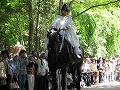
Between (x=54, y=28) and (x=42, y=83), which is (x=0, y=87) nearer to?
(x=42, y=83)

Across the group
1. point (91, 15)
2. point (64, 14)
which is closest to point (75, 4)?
point (91, 15)

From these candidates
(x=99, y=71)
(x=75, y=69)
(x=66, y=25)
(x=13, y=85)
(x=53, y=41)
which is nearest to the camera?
(x=53, y=41)

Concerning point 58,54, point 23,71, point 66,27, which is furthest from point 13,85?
point 66,27

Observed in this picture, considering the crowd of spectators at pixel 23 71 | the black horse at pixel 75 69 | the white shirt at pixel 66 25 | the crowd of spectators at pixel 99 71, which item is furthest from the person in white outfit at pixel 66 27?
the crowd of spectators at pixel 99 71

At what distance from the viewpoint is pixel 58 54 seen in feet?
40.3

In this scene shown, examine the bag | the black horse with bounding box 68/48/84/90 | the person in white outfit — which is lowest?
the bag

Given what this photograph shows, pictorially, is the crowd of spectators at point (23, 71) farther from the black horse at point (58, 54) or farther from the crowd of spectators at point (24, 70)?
the black horse at point (58, 54)

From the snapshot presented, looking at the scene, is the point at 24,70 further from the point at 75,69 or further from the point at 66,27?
the point at 66,27

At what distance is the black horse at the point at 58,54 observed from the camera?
12.1 m

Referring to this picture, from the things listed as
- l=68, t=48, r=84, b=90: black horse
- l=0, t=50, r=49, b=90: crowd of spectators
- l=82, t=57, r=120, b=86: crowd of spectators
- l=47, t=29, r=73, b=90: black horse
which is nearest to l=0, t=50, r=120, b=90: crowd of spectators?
l=0, t=50, r=49, b=90: crowd of spectators

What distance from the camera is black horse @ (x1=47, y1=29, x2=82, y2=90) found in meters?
12.1

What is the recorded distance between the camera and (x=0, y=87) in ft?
52.0

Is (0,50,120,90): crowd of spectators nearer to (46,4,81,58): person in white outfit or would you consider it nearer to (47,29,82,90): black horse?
(47,29,82,90): black horse

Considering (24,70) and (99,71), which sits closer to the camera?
(24,70)
